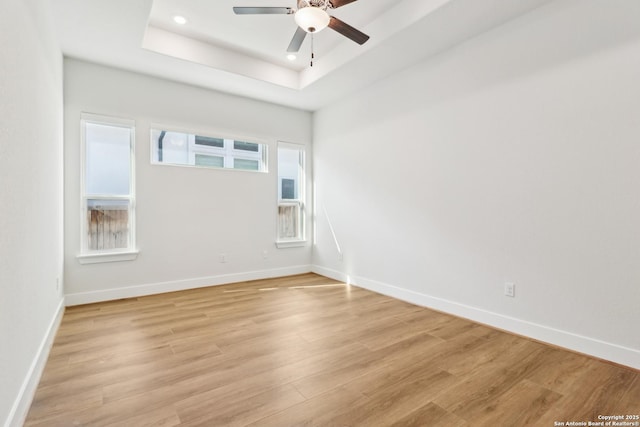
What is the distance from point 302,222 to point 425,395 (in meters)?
3.83

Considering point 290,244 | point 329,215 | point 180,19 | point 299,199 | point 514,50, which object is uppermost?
point 180,19

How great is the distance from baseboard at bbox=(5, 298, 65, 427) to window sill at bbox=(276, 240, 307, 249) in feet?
9.73

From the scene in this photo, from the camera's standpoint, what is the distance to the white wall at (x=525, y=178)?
227cm

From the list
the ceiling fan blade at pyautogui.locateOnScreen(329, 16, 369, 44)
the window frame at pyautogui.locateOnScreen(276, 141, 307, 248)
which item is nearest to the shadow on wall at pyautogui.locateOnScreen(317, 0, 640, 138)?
the ceiling fan blade at pyautogui.locateOnScreen(329, 16, 369, 44)

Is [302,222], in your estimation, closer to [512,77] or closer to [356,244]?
[356,244]

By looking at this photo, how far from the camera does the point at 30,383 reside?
1.81m

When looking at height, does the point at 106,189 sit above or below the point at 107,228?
above

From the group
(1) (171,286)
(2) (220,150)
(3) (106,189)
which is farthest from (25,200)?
(2) (220,150)

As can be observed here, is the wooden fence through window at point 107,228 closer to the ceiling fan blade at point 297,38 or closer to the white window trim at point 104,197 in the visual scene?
the white window trim at point 104,197

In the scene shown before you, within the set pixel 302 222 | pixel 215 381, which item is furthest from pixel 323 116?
pixel 215 381

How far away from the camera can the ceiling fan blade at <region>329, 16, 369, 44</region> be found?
2.54 m

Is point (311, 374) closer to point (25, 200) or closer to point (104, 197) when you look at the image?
point (25, 200)

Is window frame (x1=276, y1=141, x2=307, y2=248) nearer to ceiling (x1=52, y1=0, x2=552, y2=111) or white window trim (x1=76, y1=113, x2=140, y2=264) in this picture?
ceiling (x1=52, y1=0, x2=552, y2=111)

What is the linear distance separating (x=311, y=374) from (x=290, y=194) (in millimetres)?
3591
